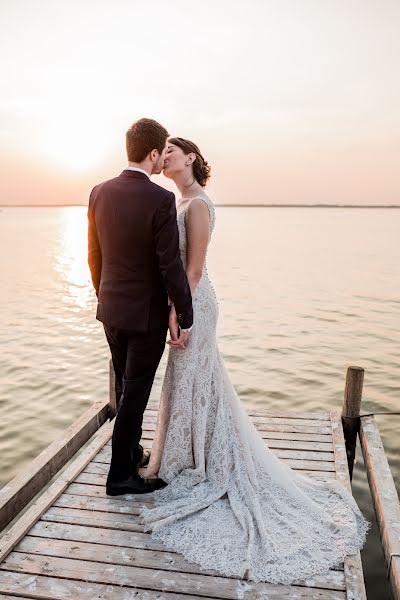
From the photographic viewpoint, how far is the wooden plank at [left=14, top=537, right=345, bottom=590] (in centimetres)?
323

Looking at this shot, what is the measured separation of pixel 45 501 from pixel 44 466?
609 mm

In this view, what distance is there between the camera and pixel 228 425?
420 cm

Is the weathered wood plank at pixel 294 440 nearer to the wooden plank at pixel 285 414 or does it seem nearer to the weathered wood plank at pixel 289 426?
the weathered wood plank at pixel 289 426

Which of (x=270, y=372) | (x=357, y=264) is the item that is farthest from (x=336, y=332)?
(x=357, y=264)

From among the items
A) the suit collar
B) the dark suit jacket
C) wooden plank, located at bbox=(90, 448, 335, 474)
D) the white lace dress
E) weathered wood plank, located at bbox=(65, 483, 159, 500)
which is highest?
the suit collar

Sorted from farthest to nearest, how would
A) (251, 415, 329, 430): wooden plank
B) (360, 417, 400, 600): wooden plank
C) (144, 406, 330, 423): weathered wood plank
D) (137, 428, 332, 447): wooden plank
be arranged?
1. (144, 406, 330, 423): weathered wood plank
2. (251, 415, 329, 430): wooden plank
3. (137, 428, 332, 447): wooden plank
4. (360, 417, 400, 600): wooden plank

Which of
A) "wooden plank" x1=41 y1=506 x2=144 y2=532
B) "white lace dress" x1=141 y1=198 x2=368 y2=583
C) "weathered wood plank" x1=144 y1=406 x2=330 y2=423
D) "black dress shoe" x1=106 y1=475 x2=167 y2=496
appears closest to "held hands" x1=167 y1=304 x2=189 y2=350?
"white lace dress" x1=141 y1=198 x2=368 y2=583

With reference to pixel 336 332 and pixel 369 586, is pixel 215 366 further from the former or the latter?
pixel 336 332

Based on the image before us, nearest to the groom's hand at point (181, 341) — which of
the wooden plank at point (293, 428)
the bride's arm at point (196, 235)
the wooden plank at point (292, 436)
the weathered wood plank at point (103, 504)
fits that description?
the bride's arm at point (196, 235)

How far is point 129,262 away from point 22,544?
2.08m

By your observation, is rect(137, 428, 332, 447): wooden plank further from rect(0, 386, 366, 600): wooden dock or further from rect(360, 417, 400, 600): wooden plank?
rect(0, 386, 366, 600): wooden dock

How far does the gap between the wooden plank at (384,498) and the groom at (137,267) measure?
2.05m

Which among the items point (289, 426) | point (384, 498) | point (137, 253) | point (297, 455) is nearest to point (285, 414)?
point (289, 426)

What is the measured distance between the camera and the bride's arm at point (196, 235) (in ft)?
12.4
